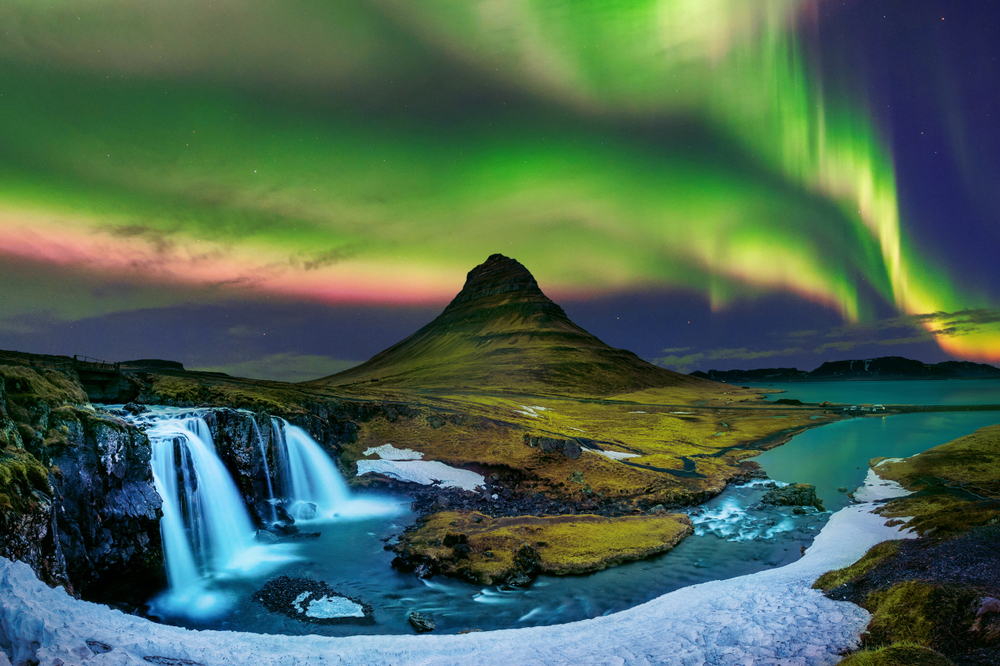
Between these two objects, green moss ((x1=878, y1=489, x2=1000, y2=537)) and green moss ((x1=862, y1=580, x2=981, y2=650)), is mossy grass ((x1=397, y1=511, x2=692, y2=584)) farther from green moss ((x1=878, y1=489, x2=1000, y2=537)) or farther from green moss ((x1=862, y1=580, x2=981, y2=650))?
green moss ((x1=862, y1=580, x2=981, y2=650))

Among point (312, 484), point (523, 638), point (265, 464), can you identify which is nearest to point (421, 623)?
point (523, 638)

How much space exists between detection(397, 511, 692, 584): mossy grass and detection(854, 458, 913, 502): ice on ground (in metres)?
19.6

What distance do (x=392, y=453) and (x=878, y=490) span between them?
5027 cm

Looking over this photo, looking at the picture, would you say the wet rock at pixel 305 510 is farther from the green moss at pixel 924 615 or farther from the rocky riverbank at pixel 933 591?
the green moss at pixel 924 615

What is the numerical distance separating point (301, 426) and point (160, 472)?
21113 millimetres

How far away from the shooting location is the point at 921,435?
89250mm

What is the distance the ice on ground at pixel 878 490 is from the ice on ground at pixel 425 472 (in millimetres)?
35463

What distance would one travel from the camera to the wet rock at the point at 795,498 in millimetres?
41531

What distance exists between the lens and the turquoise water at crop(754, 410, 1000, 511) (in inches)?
2108

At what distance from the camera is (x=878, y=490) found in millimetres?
45594

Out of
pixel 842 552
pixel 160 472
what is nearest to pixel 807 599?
pixel 842 552

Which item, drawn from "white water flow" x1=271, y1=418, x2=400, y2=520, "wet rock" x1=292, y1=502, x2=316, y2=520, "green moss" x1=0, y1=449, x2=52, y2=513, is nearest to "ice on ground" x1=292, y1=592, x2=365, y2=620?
"green moss" x1=0, y1=449, x2=52, y2=513

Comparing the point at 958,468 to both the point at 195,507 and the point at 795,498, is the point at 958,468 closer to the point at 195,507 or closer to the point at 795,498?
the point at 795,498

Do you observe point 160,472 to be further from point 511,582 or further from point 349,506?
point 511,582
